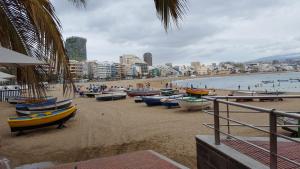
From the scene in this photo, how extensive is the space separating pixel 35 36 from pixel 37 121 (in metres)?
6.99

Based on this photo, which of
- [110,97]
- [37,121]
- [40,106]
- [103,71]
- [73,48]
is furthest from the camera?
[103,71]

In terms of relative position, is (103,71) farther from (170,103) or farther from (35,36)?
(35,36)

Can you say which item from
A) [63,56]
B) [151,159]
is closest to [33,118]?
[151,159]

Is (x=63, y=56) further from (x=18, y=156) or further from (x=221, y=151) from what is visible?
(x=18, y=156)

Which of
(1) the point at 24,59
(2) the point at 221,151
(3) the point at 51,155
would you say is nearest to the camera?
(2) the point at 221,151

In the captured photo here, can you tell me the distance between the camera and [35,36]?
207 inches

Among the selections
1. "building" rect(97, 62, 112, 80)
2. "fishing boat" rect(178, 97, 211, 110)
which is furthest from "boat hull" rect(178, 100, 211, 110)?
"building" rect(97, 62, 112, 80)

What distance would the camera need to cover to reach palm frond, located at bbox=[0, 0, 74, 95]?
4320 mm

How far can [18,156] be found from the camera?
7.94 m

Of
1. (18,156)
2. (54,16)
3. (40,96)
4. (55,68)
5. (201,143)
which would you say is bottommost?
(18,156)

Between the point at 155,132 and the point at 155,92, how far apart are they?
61.7 ft

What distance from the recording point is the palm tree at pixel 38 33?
14.0ft

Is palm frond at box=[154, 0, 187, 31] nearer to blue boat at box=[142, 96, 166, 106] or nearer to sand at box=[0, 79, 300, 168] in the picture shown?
sand at box=[0, 79, 300, 168]

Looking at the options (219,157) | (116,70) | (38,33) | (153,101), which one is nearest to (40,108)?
(153,101)
